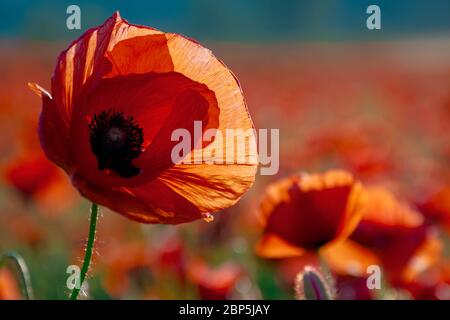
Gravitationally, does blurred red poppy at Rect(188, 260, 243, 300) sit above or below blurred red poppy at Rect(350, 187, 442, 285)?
below

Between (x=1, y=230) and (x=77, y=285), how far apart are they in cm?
159

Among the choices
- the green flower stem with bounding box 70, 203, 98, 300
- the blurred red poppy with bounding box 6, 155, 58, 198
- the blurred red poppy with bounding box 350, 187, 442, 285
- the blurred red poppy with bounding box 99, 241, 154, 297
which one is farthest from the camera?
the blurred red poppy with bounding box 6, 155, 58, 198

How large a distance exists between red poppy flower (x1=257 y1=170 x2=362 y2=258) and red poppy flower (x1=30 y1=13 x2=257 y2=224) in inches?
14.4

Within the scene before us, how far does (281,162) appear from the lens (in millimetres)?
2033

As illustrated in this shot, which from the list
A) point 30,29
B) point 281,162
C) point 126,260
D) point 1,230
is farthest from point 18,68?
point 126,260

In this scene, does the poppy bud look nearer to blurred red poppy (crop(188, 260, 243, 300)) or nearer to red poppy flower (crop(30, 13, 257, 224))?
red poppy flower (crop(30, 13, 257, 224))

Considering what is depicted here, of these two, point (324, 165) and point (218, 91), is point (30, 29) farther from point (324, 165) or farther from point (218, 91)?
point (218, 91)

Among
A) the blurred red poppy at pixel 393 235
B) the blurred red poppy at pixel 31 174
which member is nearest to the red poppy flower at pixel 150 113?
the blurred red poppy at pixel 393 235

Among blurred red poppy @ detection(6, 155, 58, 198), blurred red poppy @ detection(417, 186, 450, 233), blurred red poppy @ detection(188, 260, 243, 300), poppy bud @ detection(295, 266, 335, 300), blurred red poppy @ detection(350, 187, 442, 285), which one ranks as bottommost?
poppy bud @ detection(295, 266, 335, 300)

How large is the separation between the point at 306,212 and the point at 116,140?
1.27 ft

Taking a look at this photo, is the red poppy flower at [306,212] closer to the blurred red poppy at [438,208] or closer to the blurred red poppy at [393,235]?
the blurred red poppy at [393,235]

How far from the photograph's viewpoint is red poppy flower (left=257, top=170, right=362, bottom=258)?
1.15m

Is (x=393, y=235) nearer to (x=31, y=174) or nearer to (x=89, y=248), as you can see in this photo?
(x=89, y=248)

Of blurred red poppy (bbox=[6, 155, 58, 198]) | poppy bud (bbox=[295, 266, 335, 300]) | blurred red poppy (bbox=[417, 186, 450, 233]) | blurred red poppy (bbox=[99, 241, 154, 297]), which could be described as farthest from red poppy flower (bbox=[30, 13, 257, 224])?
blurred red poppy (bbox=[6, 155, 58, 198])
